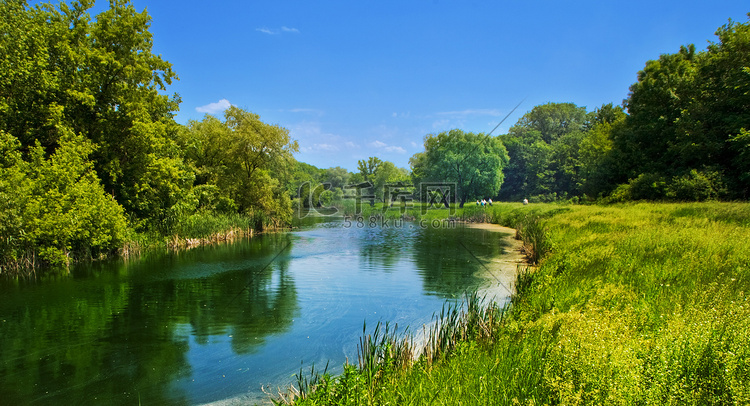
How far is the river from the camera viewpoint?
23.2ft

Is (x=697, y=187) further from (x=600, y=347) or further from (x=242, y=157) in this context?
(x=242, y=157)

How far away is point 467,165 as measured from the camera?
189ft

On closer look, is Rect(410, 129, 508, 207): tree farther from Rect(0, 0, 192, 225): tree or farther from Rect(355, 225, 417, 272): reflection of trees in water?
Rect(0, 0, 192, 225): tree

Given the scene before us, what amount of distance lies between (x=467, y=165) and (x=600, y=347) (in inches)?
2184

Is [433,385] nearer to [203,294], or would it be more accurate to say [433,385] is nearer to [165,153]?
[203,294]

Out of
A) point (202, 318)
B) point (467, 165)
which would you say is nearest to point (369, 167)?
point (467, 165)

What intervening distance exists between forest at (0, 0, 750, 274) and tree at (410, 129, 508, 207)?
1937cm

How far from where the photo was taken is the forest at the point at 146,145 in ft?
54.0

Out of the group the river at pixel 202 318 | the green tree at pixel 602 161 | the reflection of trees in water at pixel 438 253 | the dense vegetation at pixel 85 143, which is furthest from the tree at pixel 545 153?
the dense vegetation at pixel 85 143

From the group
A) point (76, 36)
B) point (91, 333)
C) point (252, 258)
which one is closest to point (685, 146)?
point (252, 258)

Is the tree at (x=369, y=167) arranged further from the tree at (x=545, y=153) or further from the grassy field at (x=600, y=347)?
the grassy field at (x=600, y=347)

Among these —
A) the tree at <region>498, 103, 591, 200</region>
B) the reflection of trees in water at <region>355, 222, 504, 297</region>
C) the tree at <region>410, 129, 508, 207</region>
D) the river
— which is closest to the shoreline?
the river

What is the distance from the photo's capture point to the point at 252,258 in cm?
2102

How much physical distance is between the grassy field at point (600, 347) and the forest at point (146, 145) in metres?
16.6
